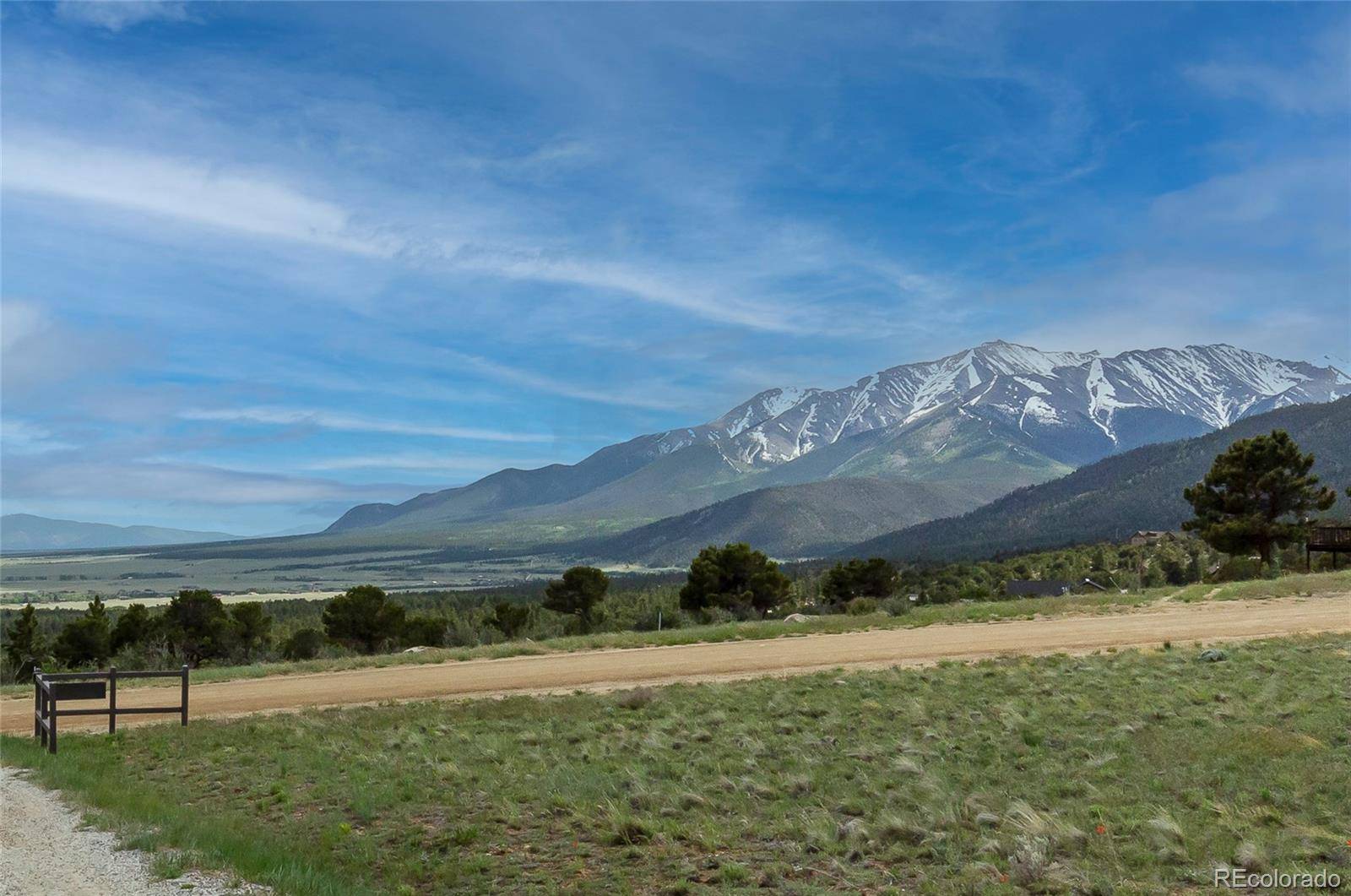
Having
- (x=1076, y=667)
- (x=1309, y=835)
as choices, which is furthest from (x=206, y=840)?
(x=1076, y=667)

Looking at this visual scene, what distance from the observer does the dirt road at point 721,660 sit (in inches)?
819

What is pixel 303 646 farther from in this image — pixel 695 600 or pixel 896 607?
pixel 896 607

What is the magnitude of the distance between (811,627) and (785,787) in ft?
65.6

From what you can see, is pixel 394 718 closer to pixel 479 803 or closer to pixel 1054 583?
pixel 479 803

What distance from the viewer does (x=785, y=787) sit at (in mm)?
10586

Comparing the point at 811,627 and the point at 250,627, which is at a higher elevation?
the point at 811,627

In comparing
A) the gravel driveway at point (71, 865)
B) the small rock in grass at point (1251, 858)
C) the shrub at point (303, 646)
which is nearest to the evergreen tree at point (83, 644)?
the shrub at point (303, 646)

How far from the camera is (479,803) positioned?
10953 mm

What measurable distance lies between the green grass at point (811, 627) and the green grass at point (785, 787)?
9906 millimetres

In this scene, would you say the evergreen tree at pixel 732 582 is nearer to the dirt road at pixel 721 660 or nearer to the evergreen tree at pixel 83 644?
the dirt road at pixel 721 660

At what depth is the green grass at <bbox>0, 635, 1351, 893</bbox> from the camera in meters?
8.12

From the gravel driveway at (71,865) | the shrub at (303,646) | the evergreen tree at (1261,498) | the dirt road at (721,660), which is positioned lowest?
the shrub at (303,646)

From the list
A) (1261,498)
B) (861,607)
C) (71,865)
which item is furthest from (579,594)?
(71,865)

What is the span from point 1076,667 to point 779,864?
38.0 feet
